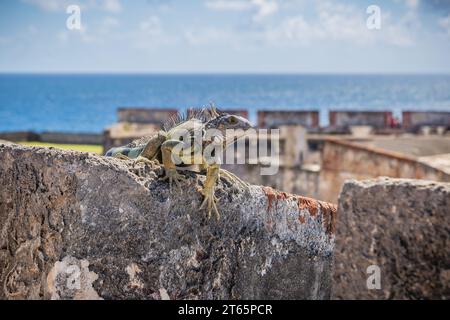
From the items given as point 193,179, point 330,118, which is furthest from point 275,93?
point 193,179

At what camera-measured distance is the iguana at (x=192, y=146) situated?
4.45 metres

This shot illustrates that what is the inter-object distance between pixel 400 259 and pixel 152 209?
1399 mm

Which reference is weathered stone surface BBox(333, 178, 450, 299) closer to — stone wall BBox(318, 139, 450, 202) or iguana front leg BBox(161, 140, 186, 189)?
iguana front leg BBox(161, 140, 186, 189)

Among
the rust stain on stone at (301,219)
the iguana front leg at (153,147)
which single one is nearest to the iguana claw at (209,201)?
the iguana front leg at (153,147)

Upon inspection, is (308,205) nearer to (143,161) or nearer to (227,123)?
(227,123)

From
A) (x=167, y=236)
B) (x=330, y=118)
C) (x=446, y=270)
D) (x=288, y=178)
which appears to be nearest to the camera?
(x=446, y=270)

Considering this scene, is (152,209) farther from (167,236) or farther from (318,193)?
(318,193)

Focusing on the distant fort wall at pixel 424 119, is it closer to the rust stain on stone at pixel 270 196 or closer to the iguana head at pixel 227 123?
the iguana head at pixel 227 123

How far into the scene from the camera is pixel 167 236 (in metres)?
4.28

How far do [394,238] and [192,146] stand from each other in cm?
164

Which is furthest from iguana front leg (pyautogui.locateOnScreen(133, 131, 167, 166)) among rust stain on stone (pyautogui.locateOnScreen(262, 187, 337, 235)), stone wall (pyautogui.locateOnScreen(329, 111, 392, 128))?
stone wall (pyautogui.locateOnScreen(329, 111, 392, 128))

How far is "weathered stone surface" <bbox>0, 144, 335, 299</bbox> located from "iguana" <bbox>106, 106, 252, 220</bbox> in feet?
0.27

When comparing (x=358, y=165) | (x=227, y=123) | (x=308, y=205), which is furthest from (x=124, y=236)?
(x=358, y=165)

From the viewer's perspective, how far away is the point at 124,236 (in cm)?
422
